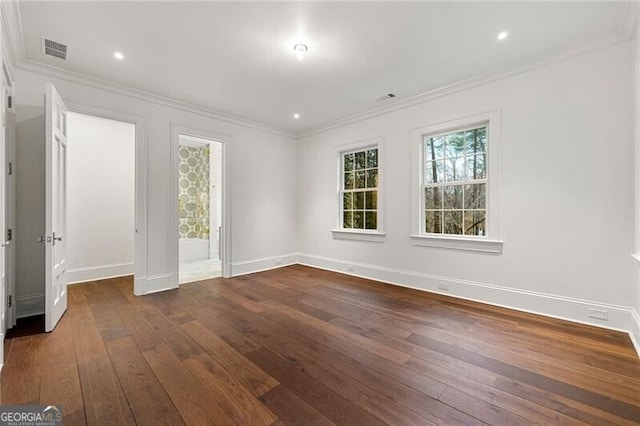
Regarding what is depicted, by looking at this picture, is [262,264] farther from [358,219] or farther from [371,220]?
[371,220]

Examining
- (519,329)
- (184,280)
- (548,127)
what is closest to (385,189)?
(548,127)

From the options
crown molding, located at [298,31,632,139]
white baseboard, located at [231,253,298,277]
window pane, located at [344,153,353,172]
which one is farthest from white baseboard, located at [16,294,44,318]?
crown molding, located at [298,31,632,139]

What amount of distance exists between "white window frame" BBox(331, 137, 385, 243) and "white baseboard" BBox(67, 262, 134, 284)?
3.77 m

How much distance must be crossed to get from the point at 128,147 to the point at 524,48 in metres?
6.03

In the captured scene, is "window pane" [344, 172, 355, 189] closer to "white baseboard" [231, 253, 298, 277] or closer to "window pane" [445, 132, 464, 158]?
"window pane" [445, 132, 464, 158]

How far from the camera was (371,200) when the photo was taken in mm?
4859

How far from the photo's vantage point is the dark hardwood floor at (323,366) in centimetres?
164

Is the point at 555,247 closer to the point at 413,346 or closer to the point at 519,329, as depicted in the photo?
the point at 519,329

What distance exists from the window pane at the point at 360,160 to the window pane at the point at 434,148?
3.73ft

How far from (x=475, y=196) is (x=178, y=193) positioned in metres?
4.16

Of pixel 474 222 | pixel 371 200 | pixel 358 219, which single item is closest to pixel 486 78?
pixel 474 222

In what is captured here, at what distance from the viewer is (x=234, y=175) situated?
16.1ft

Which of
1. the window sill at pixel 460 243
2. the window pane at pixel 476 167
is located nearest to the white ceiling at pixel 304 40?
the window pane at pixel 476 167

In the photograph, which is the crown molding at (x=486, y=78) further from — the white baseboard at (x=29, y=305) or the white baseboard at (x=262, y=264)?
the white baseboard at (x=29, y=305)
